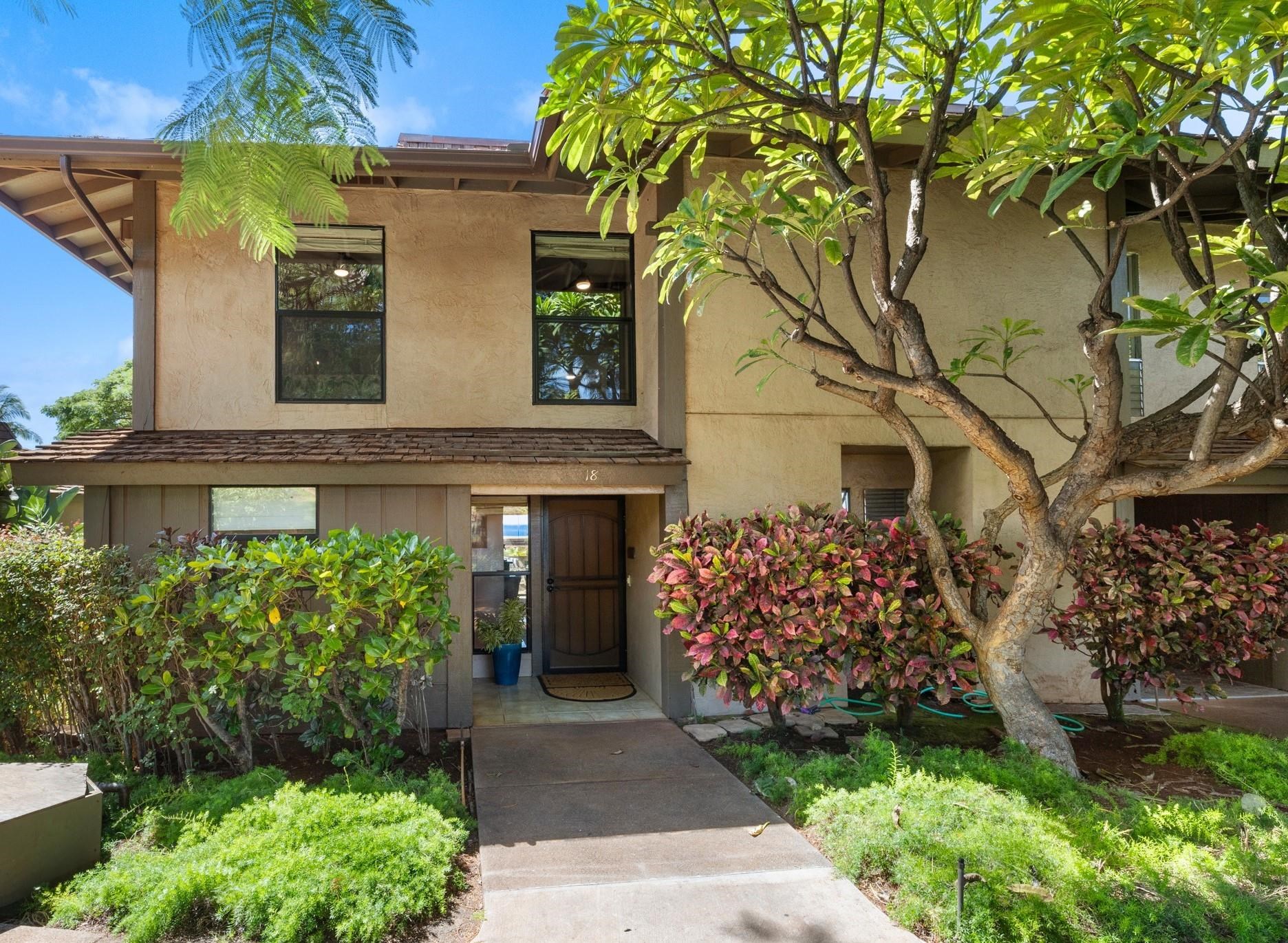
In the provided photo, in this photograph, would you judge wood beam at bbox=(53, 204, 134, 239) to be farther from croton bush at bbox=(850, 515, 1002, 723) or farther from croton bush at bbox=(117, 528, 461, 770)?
croton bush at bbox=(850, 515, 1002, 723)

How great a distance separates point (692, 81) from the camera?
220 inches

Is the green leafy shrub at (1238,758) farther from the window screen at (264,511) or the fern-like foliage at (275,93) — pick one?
the window screen at (264,511)

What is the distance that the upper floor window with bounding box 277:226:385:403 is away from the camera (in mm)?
7922

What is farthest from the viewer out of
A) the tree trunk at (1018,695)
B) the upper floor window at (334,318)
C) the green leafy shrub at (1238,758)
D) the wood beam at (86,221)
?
the wood beam at (86,221)

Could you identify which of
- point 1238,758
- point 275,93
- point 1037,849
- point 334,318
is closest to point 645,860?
point 1037,849

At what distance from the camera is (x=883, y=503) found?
8789mm

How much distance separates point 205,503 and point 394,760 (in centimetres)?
280

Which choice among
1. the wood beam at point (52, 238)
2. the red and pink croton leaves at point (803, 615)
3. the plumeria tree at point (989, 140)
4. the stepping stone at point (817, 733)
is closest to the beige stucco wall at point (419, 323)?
the wood beam at point (52, 238)

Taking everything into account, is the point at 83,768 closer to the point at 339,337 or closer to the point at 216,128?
the point at 216,128

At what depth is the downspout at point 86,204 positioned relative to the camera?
6.77 metres

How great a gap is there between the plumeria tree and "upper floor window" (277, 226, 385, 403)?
9.66 feet

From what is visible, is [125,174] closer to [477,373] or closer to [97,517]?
[97,517]

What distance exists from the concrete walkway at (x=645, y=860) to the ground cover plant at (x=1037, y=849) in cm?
25

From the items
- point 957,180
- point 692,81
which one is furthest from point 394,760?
point 957,180
